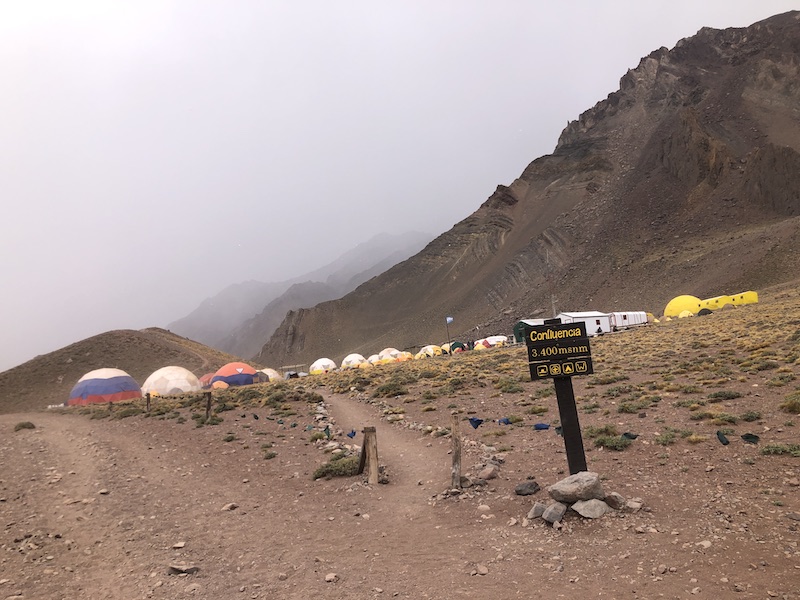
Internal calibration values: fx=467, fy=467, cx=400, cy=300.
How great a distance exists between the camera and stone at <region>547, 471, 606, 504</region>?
7.50 meters

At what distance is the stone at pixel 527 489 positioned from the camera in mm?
8758

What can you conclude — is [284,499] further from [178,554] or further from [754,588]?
[754,588]

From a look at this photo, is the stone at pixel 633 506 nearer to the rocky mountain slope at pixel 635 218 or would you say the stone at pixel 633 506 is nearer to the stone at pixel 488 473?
the stone at pixel 488 473

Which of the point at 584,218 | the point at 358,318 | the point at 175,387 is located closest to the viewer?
the point at 175,387

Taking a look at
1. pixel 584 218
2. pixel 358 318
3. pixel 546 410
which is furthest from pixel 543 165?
pixel 546 410

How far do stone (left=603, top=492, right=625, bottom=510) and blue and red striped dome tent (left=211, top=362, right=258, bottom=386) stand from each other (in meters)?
44.4

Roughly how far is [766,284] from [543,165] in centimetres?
7655

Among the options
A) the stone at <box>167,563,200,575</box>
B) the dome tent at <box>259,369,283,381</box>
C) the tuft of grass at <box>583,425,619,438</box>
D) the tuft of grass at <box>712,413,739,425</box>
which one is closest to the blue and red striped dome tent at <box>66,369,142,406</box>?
the dome tent at <box>259,369,283,381</box>

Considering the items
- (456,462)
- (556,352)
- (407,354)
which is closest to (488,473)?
(456,462)

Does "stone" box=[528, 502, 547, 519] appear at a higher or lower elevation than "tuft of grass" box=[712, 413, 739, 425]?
lower

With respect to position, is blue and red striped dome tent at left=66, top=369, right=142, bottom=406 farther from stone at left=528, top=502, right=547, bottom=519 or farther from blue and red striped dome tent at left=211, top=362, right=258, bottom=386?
stone at left=528, top=502, right=547, bottom=519

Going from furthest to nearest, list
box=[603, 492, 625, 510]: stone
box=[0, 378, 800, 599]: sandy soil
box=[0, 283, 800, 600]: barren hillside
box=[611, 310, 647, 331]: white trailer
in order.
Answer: box=[611, 310, 647, 331]: white trailer → box=[603, 492, 625, 510]: stone → box=[0, 283, 800, 600]: barren hillside → box=[0, 378, 800, 599]: sandy soil

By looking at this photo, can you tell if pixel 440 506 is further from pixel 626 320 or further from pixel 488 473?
pixel 626 320

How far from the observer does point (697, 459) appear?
9000mm
